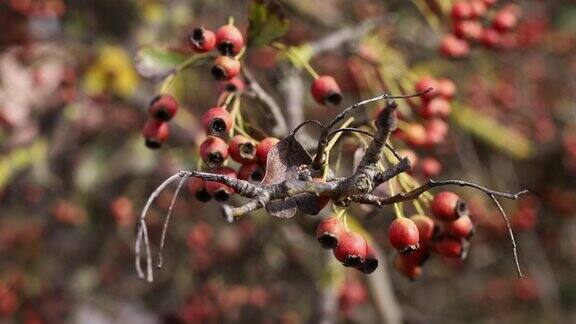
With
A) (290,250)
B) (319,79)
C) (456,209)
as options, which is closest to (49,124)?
(290,250)

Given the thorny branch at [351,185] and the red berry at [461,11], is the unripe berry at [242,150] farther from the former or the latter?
the red berry at [461,11]

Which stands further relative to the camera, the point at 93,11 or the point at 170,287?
the point at 170,287

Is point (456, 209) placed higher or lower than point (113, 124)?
higher

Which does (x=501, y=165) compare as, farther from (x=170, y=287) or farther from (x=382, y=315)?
(x=170, y=287)

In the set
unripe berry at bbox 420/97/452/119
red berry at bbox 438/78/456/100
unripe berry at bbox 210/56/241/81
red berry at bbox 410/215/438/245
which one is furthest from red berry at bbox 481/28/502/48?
unripe berry at bbox 210/56/241/81

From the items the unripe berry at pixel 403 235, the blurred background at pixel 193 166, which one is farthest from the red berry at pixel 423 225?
the blurred background at pixel 193 166

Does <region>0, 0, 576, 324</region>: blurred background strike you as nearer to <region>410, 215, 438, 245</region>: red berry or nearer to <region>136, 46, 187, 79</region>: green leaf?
<region>136, 46, 187, 79</region>: green leaf
